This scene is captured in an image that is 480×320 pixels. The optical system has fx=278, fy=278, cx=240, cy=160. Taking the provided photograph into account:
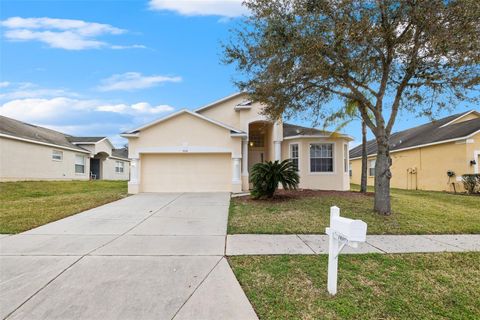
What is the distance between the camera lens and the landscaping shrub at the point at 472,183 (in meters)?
15.5

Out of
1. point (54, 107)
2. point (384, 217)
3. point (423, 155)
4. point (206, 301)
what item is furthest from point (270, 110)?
point (54, 107)

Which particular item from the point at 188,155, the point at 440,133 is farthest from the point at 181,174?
the point at 440,133

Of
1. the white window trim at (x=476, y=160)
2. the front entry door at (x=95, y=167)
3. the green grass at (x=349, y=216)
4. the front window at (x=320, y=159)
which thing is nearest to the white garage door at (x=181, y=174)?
the green grass at (x=349, y=216)

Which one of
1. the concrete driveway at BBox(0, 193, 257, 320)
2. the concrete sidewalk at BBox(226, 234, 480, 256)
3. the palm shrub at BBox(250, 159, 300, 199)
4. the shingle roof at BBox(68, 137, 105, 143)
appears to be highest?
the shingle roof at BBox(68, 137, 105, 143)

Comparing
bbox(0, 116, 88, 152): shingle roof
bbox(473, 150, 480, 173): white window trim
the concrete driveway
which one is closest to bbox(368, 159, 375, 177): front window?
bbox(473, 150, 480, 173): white window trim

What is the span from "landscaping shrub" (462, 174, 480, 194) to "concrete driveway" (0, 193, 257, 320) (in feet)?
51.9

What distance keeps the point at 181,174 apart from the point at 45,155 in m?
12.8

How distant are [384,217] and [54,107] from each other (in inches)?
850

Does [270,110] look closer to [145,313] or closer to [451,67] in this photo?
[451,67]

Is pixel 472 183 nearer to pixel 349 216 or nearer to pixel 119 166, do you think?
pixel 349 216

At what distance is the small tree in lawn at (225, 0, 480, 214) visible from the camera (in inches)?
289

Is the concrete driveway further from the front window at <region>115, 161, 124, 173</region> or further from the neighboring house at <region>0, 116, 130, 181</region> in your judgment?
the front window at <region>115, 161, 124, 173</region>

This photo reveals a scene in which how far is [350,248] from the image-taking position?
544 centimetres

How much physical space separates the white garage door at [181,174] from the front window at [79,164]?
44.6ft
